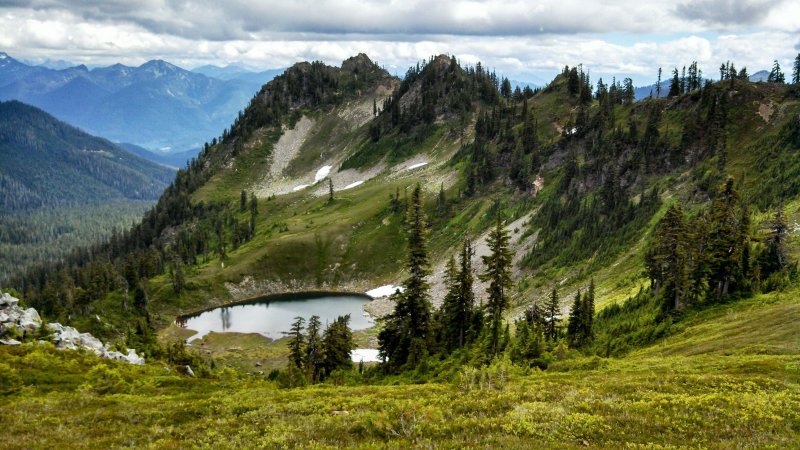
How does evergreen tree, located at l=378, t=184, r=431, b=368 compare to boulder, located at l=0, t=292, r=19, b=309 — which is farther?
evergreen tree, located at l=378, t=184, r=431, b=368

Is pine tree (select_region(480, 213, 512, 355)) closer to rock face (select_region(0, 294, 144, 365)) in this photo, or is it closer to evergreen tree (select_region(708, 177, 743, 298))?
evergreen tree (select_region(708, 177, 743, 298))

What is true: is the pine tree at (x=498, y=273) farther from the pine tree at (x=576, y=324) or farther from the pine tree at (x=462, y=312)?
the pine tree at (x=576, y=324)

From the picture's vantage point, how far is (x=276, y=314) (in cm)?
13675

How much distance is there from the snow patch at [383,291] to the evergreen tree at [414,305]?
79561 mm

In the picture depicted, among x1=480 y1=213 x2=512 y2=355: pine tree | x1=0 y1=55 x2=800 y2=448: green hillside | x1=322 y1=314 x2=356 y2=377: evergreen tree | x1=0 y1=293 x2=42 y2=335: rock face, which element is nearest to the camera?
x1=0 y1=55 x2=800 y2=448: green hillside

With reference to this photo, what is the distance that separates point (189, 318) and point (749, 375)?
13132 cm

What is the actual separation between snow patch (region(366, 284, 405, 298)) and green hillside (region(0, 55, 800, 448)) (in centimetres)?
545

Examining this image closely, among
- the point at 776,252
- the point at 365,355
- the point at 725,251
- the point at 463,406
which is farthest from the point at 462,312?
the point at 365,355

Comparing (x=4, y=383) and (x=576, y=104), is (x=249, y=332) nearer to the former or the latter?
(x=4, y=383)

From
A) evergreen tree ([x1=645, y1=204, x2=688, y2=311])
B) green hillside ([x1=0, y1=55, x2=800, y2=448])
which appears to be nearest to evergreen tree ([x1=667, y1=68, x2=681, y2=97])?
green hillside ([x1=0, y1=55, x2=800, y2=448])

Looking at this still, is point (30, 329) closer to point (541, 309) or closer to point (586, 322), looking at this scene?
point (586, 322)

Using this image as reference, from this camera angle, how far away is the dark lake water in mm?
123750

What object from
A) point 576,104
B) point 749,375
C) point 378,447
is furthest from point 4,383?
point 576,104

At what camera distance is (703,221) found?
6359 centimetres
